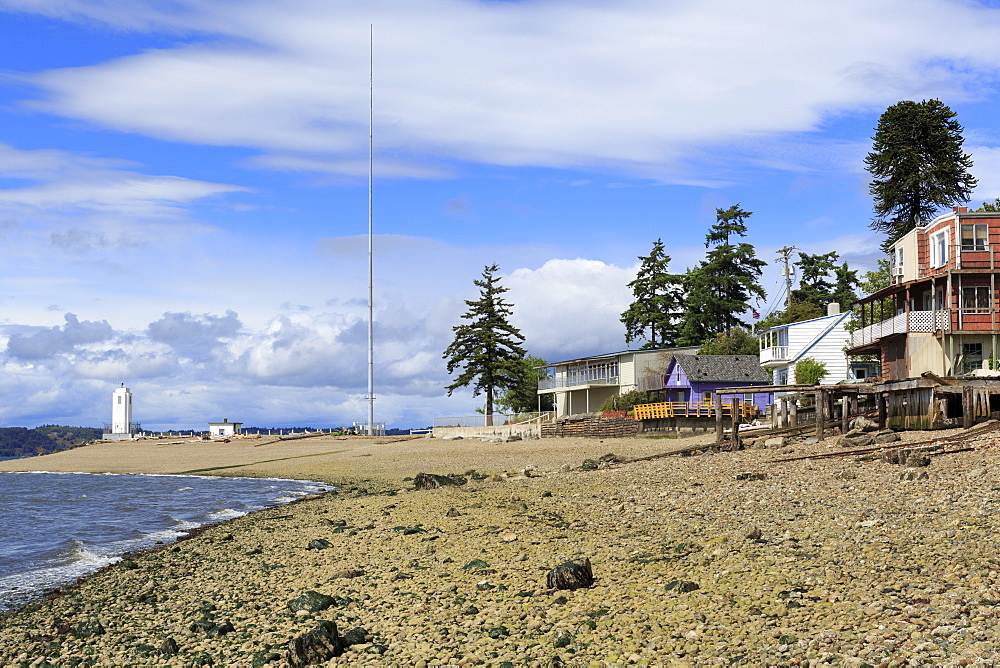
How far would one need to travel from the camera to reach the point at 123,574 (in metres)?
16.7

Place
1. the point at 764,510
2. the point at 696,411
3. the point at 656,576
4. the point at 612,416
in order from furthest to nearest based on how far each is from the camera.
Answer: the point at 612,416 → the point at 696,411 → the point at 764,510 → the point at 656,576

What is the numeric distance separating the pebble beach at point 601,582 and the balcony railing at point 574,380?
6055 cm

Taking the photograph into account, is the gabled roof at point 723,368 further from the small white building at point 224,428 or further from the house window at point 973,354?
the small white building at point 224,428

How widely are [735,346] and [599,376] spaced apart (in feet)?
43.6

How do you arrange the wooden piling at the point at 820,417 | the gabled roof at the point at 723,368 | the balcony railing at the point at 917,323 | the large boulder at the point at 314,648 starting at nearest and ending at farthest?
the large boulder at the point at 314,648, the wooden piling at the point at 820,417, the balcony railing at the point at 917,323, the gabled roof at the point at 723,368

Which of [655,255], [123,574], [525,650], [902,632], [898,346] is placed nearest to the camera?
[902,632]

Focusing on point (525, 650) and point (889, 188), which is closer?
point (525, 650)

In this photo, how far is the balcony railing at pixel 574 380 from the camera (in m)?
83.6

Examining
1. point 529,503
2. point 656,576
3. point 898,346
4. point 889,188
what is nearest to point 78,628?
point 656,576

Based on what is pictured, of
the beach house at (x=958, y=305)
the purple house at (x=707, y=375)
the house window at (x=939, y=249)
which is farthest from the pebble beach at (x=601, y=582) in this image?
the purple house at (x=707, y=375)

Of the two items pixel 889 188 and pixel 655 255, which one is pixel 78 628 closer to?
pixel 889 188

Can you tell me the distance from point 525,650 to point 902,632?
3.55 metres

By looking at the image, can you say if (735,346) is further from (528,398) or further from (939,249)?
(939,249)

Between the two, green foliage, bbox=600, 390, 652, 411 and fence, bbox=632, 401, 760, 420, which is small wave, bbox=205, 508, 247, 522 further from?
green foliage, bbox=600, 390, 652, 411
